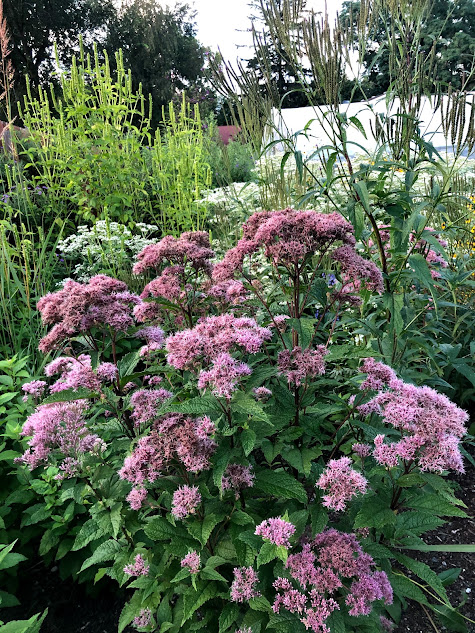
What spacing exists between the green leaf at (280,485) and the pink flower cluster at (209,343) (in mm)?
426

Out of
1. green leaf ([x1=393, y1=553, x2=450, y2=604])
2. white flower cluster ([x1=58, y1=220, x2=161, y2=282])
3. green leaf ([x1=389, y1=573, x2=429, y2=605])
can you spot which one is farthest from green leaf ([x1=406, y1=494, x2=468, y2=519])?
white flower cluster ([x1=58, y1=220, x2=161, y2=282])

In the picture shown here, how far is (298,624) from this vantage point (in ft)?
4.52

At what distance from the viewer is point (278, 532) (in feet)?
4.28

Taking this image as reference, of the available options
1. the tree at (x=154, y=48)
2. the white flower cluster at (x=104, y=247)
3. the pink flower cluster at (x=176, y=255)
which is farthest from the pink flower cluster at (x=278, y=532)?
the tree at (x=154, y=48)

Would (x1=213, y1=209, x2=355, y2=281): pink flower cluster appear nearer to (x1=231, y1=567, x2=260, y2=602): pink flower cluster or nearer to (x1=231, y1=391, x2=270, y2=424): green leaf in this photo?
(x1=231, y1=391, x2=270, y2=424): green leaf

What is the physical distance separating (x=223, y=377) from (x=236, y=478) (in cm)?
34

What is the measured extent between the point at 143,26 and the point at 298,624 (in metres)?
35.1

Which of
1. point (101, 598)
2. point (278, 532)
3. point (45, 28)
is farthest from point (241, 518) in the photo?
point (45, 28)

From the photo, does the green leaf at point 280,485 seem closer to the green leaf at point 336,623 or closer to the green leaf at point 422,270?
the green leaf at point 336,623

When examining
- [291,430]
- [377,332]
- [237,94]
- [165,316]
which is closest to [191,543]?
[291,430]

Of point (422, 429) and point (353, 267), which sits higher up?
point (353, 267)

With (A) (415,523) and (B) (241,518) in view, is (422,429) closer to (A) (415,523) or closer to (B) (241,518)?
(A) (415,523)

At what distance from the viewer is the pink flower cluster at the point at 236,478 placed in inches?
58.0

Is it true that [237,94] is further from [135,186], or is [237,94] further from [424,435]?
[135,186]
